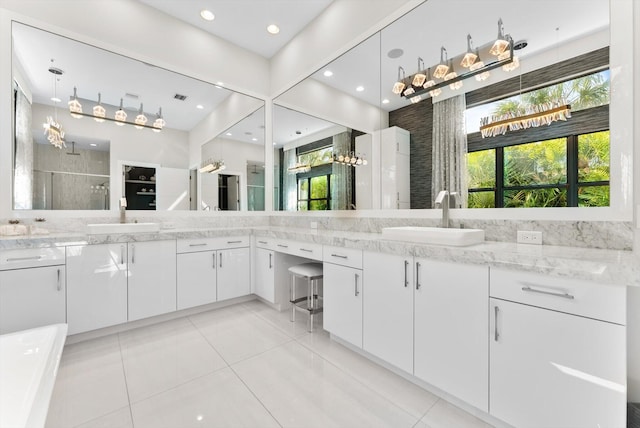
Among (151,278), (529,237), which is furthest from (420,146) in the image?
(151,278)

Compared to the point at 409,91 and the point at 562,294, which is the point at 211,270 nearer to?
the point at 409,91

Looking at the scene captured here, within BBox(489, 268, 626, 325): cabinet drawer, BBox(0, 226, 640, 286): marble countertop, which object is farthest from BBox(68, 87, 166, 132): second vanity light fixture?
BBox(489, 268, 626, 325): cabinet drawer

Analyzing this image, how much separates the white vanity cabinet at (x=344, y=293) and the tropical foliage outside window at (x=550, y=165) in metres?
1.04

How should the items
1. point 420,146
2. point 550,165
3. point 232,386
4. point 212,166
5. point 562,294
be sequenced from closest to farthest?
point 562,294
point 550,165
point 232,386
point 420,146
point 212,166

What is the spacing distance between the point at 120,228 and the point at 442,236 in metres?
2.92

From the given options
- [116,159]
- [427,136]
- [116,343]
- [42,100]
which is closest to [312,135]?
[427,136]

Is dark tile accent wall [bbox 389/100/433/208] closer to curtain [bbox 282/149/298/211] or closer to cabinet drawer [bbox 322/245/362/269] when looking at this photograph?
cabinet drawer [bbox 322/245/362/269]

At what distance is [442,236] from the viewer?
5.62ft

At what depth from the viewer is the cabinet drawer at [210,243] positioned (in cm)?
291

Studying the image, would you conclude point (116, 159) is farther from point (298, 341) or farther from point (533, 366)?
point (533, 366)

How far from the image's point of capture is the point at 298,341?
8.01 feet

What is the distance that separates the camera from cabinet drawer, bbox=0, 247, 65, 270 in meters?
2.05

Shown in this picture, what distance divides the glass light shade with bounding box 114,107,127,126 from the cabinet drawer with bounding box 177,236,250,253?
1.48m

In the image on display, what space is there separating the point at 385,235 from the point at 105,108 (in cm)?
318
